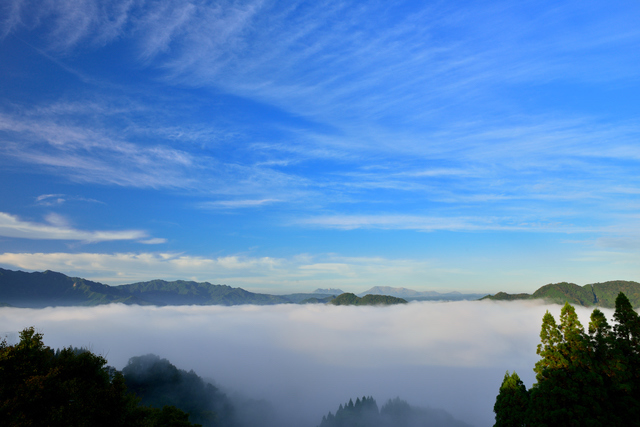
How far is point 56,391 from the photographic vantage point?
71.6 ft

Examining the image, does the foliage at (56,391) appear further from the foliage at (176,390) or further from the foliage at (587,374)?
→ the foliage at (176,390)

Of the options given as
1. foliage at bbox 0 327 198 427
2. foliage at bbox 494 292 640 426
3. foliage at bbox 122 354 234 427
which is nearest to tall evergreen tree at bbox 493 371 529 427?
foliage at bbox 494 292 640 426

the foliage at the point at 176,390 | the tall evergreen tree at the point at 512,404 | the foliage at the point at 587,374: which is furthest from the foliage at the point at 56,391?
the foliage at the point at 176,390

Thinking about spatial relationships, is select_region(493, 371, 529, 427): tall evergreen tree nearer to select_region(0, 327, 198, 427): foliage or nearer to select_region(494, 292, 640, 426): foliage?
select_region(494, 292, 640, 426): foliage

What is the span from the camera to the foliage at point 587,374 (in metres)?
27.0

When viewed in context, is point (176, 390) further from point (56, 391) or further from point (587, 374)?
point (587, 374)

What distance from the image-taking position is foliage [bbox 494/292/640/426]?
27.0m

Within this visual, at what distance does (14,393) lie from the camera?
2042 centimetres

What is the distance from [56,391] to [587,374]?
41506 mm

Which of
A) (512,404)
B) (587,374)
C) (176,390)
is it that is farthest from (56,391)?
(176,390)

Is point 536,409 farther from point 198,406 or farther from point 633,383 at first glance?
point 198,406

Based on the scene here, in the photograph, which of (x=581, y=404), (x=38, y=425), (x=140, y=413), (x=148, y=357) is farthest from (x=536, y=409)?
(x=148, y=357)

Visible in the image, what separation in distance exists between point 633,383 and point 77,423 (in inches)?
1656

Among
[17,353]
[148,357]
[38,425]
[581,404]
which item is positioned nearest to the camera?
[38,425]
